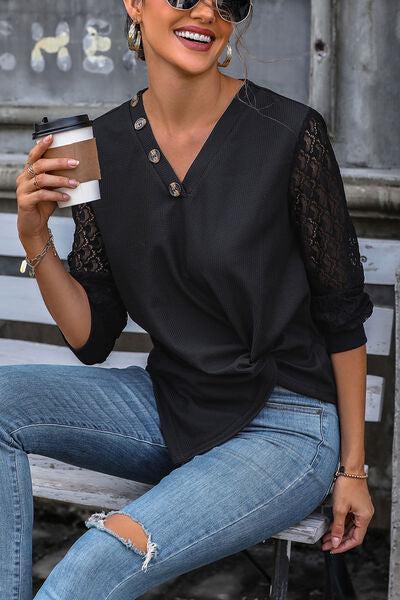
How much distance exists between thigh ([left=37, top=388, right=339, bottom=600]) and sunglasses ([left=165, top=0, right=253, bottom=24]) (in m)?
0.87

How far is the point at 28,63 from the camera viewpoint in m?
4.19

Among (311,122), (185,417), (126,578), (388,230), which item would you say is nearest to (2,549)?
(126,578)

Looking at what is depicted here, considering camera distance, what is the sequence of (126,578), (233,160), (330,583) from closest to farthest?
(126,578)
(233,160)
(330,583)

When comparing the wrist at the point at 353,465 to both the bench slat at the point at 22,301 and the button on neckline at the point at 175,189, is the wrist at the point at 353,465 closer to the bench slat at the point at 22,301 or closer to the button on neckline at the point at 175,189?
the button on neckline at the point at 175,189

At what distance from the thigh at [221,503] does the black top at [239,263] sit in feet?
0.22

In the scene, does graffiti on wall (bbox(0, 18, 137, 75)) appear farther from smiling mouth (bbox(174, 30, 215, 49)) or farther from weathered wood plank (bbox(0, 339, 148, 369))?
smiling mouth (bbox(174, 30, 215, 49))

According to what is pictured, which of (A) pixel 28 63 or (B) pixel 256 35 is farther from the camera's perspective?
(A) pixel 28 63

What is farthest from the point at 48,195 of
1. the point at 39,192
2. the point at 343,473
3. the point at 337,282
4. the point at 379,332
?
the point at 379,332

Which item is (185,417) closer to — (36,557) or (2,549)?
(2,549)

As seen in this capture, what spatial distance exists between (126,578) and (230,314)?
66 cm

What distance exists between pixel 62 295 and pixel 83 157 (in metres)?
0.45

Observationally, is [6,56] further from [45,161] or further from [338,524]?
[338,524]

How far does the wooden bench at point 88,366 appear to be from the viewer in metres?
2.70

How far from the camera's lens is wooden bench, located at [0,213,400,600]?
2.70 m
